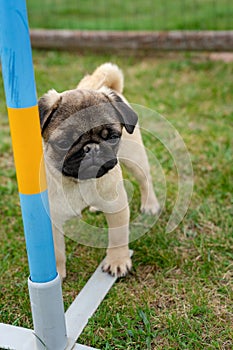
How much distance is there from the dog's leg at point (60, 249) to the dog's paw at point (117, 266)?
185mm

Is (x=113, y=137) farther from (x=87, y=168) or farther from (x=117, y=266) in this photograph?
(x=117, y=266)

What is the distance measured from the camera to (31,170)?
1536 mm

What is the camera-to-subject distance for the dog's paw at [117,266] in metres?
2.25

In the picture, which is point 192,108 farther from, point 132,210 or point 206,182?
point 132,210

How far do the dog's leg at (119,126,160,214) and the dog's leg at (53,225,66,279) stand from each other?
0.45 m

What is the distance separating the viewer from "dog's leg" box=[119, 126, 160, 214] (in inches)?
91.4

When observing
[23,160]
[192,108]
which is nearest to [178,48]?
[192,108]

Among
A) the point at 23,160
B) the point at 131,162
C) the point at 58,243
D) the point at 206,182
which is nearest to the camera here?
the point at 23,160

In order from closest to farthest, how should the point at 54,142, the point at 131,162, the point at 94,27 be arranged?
the point at 54,142 → the point at 131,162 → the point at 94,27

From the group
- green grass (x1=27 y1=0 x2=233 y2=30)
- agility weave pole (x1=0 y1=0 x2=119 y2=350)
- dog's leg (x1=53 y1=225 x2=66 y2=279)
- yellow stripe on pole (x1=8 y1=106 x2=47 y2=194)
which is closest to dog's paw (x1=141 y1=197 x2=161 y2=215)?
dog's leg (x1=53 y1=225 x2=66 y2=279)

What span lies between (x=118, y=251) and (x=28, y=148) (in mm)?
899

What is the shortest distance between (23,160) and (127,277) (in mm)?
967

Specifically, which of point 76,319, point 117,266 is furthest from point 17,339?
point 117,266

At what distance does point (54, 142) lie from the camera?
5.99 ft
